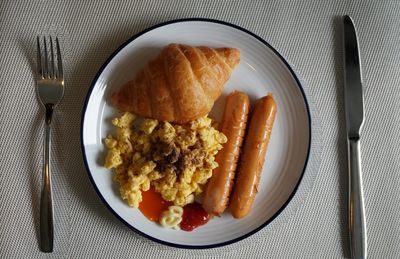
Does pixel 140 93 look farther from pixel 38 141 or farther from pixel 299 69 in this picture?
pixel 299 69

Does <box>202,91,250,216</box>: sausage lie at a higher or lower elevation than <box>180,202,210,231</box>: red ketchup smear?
higher

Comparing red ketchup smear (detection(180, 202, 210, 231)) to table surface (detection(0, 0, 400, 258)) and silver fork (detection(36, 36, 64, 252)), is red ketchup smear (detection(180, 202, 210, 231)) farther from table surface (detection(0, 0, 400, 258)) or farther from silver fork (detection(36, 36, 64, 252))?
silver fork (detection(36, 36, 64, 252))

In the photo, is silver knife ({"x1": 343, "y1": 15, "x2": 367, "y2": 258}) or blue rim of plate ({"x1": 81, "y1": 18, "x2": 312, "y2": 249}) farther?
silver knife ({"x1": 343, "y1": 15, "x2": 367, "y2": 258})

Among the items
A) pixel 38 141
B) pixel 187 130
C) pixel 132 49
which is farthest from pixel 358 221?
pixel 38 141

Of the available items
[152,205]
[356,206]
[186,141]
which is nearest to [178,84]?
[186,141]

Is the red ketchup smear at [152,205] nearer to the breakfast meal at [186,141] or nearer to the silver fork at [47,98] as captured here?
the breakfast meal at [186,141]

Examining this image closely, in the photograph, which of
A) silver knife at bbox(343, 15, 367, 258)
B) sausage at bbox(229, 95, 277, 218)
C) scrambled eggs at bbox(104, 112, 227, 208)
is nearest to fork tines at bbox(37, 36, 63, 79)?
scrambled eggs at bbox(104, 112, 227, 208)

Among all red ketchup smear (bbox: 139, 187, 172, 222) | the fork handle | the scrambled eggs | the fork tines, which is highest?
the fork tines
